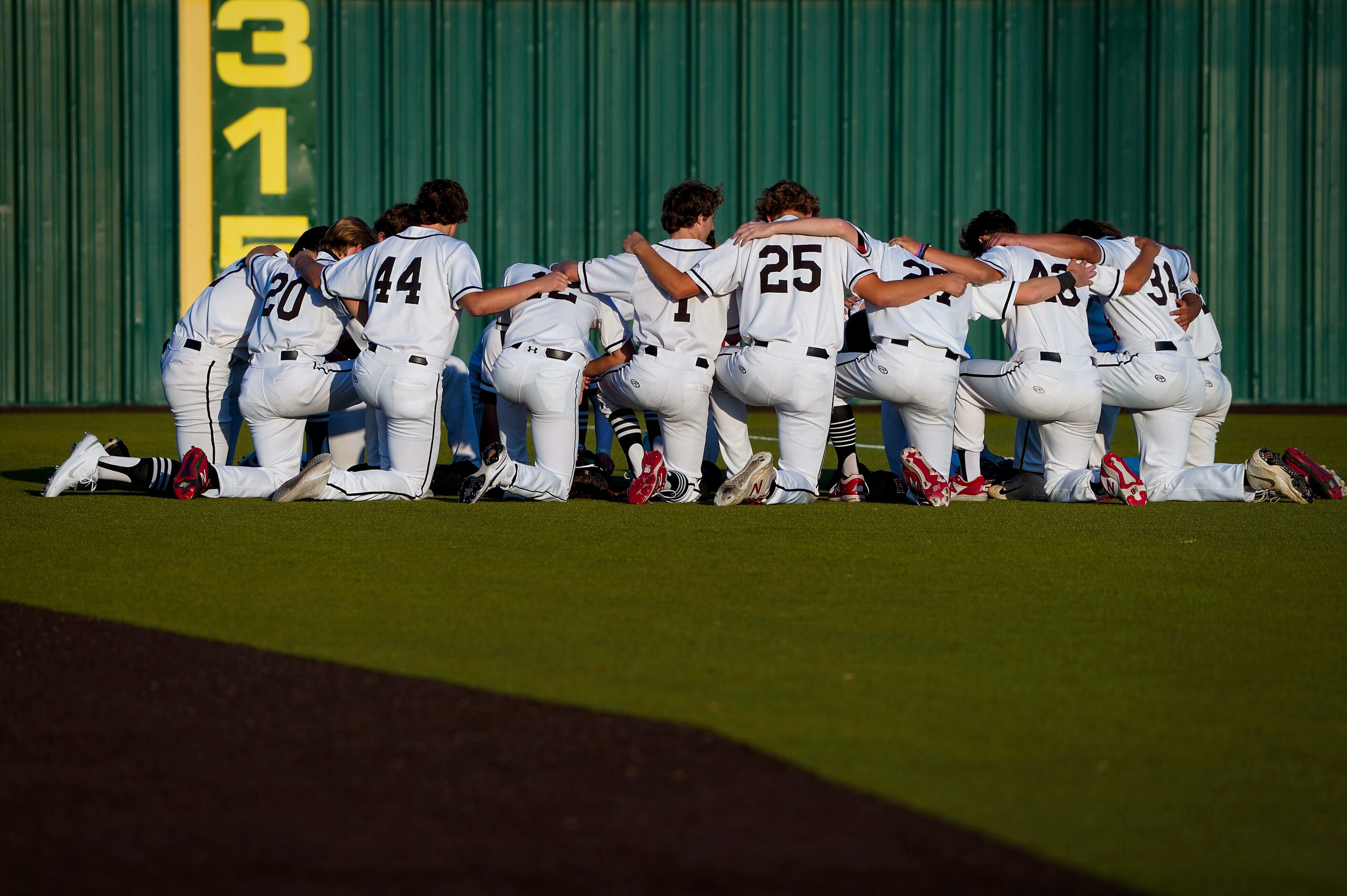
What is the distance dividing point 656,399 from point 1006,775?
5402 millimetres

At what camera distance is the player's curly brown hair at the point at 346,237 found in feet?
31.5

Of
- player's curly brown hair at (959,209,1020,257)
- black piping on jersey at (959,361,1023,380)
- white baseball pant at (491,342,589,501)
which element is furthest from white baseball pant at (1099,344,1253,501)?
white baseball pant at (491,342,589,501)

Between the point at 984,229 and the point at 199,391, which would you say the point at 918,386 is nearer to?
the point at 984,229

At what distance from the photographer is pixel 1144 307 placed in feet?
29.9

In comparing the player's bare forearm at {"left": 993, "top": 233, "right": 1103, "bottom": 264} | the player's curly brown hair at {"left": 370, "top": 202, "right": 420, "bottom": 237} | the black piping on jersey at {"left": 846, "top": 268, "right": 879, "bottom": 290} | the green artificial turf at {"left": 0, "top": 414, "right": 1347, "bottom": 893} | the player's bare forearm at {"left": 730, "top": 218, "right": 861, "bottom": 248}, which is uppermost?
the player's curly brown hair at {"left": 370, "top": 202, "right": 420, "bottom": 237}

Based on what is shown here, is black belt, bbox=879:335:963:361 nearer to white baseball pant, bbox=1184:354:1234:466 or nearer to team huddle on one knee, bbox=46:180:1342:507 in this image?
team huddle on one knee, bbox=46:180:1342:507

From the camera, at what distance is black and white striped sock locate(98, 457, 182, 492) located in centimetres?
901

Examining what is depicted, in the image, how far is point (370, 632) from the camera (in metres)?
5.15

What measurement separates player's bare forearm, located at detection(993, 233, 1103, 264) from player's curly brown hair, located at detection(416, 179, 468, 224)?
11.2 ft

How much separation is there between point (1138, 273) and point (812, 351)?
2089 millimetres

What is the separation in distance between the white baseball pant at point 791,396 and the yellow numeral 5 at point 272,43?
44.3 ft

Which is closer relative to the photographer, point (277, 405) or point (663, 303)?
point (663, 303)

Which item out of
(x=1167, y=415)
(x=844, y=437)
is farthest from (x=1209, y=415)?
(x=844, y=437)

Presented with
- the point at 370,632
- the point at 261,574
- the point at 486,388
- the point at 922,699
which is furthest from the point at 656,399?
the point at 922,699
